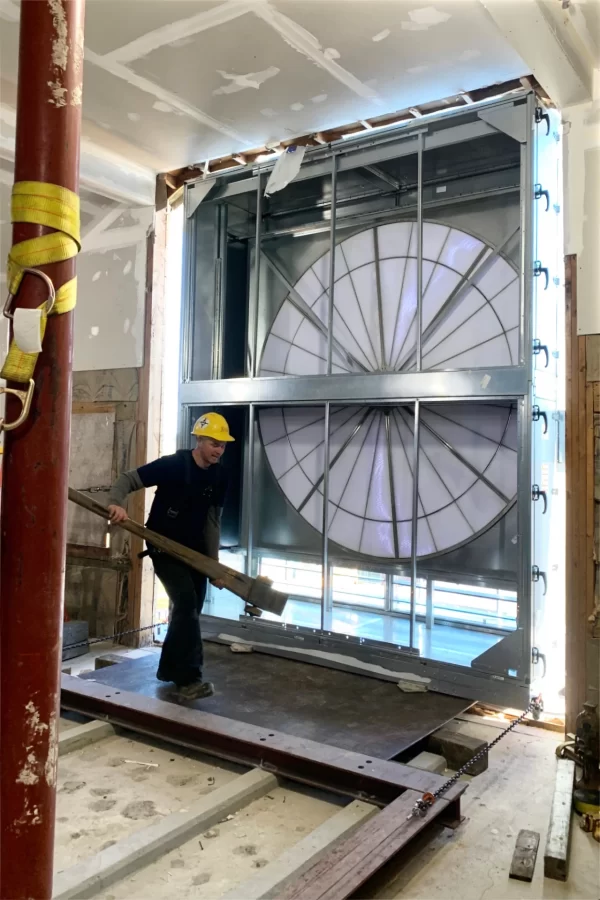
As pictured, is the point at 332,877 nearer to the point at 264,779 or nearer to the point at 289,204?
the point at 264,779

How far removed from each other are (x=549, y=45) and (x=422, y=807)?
113 inches

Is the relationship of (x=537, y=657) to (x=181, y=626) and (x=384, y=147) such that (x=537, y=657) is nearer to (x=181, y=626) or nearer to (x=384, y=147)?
(x=181, y=626)

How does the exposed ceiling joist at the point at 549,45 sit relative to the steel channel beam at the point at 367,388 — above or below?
above

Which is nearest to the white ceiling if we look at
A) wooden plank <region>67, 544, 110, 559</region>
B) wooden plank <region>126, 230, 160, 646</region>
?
wooden plank <region>126, 230, 160, 646</region>

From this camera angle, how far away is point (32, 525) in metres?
1.15

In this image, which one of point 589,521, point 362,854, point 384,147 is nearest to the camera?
point 362,854

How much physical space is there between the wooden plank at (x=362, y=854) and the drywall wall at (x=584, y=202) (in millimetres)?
2141

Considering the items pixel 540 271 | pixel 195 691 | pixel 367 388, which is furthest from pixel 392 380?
pixel 195 691

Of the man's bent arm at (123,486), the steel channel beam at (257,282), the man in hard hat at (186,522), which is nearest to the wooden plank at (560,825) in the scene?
the man in hard hat at (186,522)

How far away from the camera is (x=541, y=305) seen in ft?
11.2

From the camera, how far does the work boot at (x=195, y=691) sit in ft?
10.6

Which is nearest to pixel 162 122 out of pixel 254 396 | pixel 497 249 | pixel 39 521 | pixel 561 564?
pixel 254 396

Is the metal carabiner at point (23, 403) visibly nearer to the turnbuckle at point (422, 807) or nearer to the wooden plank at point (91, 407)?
the turnbuckle at point (422, 807)

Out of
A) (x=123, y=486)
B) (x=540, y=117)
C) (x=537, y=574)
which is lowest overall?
(x=537, y=574)
